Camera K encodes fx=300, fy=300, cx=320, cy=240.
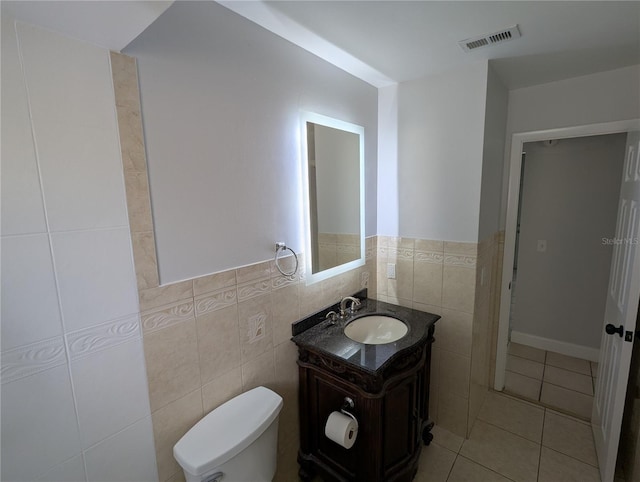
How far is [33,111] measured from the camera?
0.80 meters

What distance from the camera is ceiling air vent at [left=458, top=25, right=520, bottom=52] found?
4.53 feet

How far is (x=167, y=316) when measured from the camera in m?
1.11

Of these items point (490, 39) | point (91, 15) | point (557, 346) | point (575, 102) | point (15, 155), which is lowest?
point (557, 346)

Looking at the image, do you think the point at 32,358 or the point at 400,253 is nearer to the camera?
the point at 32,358

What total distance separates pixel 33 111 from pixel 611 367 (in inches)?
112

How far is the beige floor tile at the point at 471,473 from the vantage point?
177 cm

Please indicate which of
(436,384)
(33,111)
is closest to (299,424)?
(436,384)

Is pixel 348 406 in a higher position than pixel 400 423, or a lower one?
higher

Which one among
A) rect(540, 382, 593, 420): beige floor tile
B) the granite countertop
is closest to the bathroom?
the granite countertop

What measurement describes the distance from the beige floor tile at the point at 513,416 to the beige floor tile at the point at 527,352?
29.7 inches

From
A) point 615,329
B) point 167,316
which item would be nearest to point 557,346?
point 615,329

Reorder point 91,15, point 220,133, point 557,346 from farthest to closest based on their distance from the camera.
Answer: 1. point 557,346
2. point 220,133
3. point 91,15

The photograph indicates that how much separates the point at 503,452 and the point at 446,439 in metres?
0.34

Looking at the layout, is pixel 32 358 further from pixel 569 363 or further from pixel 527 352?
pixel 569 363
